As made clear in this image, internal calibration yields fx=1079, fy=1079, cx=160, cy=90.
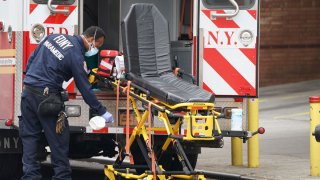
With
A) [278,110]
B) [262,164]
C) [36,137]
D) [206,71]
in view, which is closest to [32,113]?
[36,137]

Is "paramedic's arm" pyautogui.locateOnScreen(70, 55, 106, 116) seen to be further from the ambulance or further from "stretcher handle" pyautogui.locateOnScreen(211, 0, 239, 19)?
"stretcher handle" pyautogui.locateOnScreen(211, 0, 239, 19)

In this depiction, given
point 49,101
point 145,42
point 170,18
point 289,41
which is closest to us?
point 49,101

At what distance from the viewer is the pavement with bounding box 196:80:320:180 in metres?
13.1

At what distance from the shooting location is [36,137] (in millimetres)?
10422

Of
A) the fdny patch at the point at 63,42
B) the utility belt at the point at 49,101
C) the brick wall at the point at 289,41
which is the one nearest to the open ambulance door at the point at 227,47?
the fdny patch at the point at 63,42

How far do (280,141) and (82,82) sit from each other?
667 cm

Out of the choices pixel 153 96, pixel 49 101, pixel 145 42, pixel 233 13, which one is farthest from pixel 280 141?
pixel 49 101

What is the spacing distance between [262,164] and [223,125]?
2570 mm

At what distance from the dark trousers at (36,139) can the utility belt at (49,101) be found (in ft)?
0.13

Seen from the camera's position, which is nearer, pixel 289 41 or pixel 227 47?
pixel 227 47

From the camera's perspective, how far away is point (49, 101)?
10.3 meters

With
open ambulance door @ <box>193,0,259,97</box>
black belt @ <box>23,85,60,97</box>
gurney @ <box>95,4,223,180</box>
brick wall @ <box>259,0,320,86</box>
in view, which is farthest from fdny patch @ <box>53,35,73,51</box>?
brick wall @ <box>259,0,320,86</box>

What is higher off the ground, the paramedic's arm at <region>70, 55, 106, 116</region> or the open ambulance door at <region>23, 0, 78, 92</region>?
the open ambulance door at <region>23, 0, 78, 92</region>

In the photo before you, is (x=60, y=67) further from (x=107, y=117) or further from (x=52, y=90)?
(x=107, y=117)
